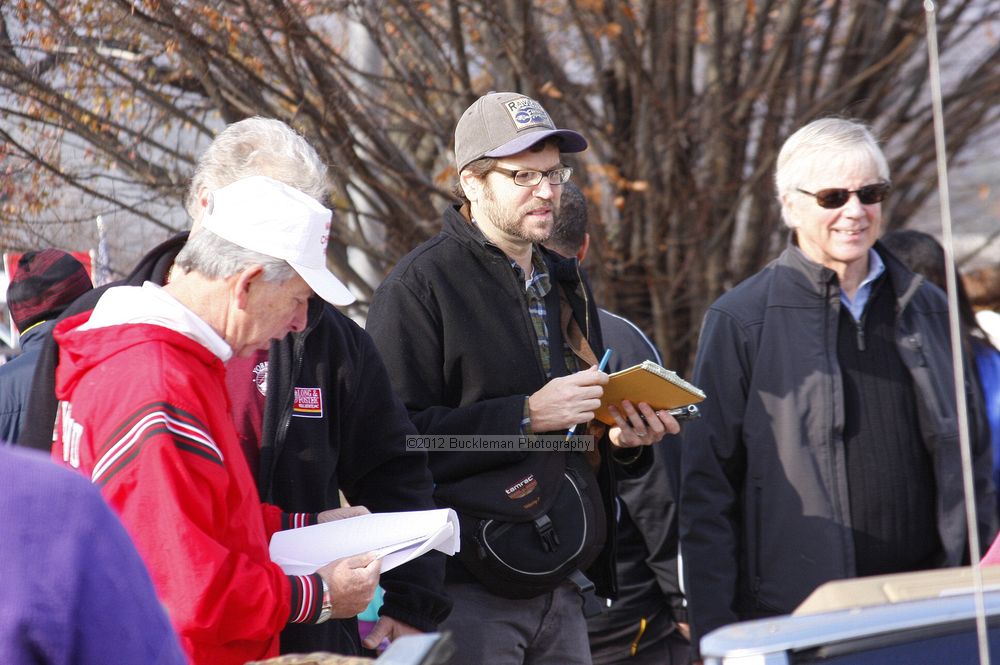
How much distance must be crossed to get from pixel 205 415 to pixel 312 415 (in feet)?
1.69

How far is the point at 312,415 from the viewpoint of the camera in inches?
113

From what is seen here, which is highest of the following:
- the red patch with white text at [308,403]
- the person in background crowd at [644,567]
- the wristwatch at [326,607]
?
the red patch with white text at [308,403]

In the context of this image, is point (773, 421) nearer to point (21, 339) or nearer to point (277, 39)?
point (21, 339)

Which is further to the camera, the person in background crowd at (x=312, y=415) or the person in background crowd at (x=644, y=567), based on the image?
the person in background crowd at (x=644, y=567)

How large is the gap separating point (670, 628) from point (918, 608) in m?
2.40

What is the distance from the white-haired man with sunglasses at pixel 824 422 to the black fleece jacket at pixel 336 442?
1.03 m

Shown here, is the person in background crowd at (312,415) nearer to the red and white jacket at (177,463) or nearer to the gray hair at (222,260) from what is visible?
the gray hair at (222,260)

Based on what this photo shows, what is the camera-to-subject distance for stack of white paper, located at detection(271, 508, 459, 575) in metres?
2.67

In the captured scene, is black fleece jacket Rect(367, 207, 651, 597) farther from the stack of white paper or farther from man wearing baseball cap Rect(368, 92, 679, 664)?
the stack of white paper

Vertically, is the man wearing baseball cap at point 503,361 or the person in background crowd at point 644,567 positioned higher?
the man wearing baseball cap at point 503,361

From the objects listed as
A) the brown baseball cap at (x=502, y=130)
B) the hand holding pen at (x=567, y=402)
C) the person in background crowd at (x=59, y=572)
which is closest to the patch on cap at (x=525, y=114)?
the brown baseball cap at (x=502, y=130)

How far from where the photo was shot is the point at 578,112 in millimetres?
6754

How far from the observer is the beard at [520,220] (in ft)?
11.4

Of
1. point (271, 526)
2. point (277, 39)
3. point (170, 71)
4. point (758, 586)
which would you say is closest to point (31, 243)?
point (170, 71)
